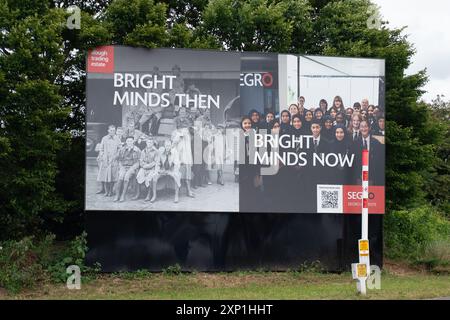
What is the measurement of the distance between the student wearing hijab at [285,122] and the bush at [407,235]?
20.0 feet

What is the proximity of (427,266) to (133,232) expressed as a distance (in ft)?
28.3

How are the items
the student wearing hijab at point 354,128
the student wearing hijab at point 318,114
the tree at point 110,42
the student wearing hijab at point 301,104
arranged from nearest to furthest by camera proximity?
the tree at point 110,42 → the student wearing hijab at point 301,104 → the student wearing hijab at point 318,114 → the student wearing hijab at point 354,128

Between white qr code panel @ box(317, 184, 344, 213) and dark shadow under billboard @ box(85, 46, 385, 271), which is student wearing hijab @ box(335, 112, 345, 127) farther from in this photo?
white qr code panel @ box(317, 184, 344, 213)

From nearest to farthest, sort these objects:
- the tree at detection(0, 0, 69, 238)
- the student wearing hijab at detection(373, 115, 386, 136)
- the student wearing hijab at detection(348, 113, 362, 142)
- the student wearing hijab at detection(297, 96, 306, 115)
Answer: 1. the tree at detection(0, 0, 69, 238)
2. the student wearing hijab at detection(297, 96, 306, 115)
3. the student wearing hijab at detection(348, 113, 362, 142)
4. the student wearing hijab at detection(373, 115, 386, 136)

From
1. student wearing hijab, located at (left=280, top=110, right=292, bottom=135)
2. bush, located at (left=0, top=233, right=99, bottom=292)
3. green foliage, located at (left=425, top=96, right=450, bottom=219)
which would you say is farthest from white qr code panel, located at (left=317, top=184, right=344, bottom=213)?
green foliage, located at (left=425, top=96, right=450, bottom=219)

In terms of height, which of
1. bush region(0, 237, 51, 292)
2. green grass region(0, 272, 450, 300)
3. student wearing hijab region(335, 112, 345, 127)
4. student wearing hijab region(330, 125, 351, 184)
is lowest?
green grass region(0, 272, 450, 300)

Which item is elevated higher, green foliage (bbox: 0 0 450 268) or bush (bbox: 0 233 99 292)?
green foliage (bbox: 0 0 450 268)

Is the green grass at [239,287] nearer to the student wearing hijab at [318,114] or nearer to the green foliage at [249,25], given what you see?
the student wearing hijab at [318,114]

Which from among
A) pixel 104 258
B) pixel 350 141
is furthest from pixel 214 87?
pixel 104 258

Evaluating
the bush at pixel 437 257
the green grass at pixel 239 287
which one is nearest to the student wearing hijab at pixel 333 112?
the green grass at pixel 239 287

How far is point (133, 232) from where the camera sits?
1509cm

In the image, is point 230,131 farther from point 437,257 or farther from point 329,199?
point 437,257

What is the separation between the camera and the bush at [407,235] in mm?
19375

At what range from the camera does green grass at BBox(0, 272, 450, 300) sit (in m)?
13.3
